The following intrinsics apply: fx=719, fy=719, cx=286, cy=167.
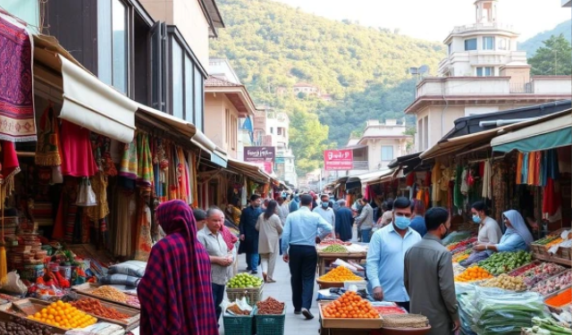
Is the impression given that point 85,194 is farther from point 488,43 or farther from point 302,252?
point 488,43

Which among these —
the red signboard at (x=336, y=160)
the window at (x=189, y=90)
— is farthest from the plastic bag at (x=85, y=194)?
the red signboard at (x=336, y=160)

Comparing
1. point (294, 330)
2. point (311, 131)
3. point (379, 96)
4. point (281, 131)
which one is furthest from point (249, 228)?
point (379, 96)

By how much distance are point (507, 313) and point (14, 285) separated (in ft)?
18.0

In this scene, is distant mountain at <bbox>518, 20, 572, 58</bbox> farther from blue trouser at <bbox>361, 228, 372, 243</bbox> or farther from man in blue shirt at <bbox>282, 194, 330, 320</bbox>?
A: man in blue shirt at <bbox>282, 194, 330, 320</bbox>

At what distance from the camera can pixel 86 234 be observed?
10164mm

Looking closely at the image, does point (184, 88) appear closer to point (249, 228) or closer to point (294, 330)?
point (249, 228)

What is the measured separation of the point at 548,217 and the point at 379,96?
118936mm

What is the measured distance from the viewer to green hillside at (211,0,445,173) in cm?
13012

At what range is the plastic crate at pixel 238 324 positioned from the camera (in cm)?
953

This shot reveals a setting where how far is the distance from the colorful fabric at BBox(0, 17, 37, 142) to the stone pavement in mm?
6739

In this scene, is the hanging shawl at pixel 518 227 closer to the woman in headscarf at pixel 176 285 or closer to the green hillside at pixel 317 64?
the woman in headscarf at pixel 176 285

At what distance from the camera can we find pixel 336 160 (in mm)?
50719

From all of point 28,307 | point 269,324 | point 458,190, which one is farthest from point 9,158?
point 458,190

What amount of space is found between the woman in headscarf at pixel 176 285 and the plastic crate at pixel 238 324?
3.77 m
